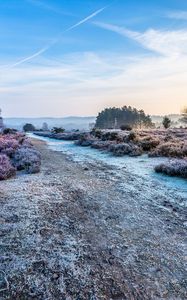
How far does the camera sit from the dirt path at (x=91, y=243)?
521 centimetres

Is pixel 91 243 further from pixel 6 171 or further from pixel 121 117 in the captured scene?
→ pixel 121 117

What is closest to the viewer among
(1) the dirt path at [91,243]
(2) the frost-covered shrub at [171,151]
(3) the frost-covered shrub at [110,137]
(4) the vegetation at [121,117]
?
(1) the dirt path at [91,243]

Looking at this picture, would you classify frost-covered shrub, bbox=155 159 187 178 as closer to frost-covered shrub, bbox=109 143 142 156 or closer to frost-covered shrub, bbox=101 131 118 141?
frost-covered shrub, bbox=109 143 142 156

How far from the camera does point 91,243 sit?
22.1ft

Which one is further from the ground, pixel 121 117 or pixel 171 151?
pixel 121 117

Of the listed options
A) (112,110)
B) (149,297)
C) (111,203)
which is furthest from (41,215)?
(112,110)

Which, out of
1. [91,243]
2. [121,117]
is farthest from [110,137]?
[121,117]

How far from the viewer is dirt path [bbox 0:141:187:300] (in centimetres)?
521

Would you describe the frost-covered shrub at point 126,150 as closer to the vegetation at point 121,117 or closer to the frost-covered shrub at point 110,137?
the frost-covered shrub at point 110,137

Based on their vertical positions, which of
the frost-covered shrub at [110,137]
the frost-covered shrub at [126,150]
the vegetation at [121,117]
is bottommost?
the frost-covered shrub at [126,150]

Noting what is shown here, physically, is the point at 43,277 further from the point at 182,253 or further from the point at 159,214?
the point at 159,214

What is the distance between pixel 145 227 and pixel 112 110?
121 metres

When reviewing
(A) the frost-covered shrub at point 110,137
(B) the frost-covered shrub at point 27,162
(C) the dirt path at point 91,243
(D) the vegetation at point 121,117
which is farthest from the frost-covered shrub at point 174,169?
(D) the vegetation at point 121,117

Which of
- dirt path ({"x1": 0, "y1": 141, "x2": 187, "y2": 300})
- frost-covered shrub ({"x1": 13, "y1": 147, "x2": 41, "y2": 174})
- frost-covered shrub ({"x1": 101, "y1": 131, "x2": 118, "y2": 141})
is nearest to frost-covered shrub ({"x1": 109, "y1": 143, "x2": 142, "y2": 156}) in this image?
frost-covered shrub ({"x1": 13, "y1": 147, "x2": 41, "y2": 174})
